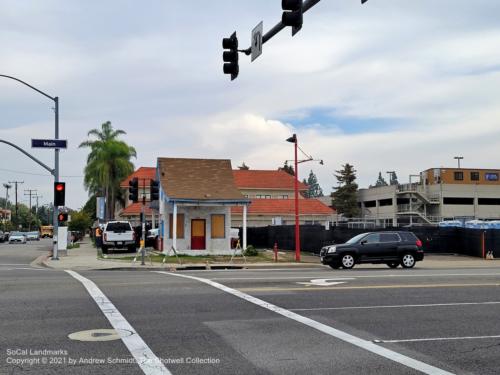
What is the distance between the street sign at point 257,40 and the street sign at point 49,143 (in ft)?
63.5

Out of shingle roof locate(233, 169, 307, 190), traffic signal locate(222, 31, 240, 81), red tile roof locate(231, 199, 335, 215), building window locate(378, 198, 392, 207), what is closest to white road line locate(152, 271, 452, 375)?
traffic signal locate(222, 31, 240, 81)

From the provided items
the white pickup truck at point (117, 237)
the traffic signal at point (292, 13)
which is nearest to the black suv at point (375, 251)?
the traffic signal at point (292, 13)

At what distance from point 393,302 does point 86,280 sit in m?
8.90

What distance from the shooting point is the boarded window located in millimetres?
35562

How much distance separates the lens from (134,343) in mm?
8359

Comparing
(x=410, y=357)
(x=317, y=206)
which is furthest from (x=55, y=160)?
(x=317, y=206)

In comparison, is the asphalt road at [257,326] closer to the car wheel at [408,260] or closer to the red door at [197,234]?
the car wheel at [408,260]

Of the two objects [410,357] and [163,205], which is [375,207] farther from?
[410,357]

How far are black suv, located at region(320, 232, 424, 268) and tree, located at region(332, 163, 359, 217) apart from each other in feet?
229

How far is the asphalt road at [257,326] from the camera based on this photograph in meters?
7.34

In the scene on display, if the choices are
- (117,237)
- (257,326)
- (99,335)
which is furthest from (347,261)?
(117,237)

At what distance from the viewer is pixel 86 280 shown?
17.0m

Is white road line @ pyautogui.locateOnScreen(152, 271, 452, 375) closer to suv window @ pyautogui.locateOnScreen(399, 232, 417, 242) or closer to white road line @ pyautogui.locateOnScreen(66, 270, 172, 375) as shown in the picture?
white road line @ pyautogui.locateOnScreen(66, 270, 172, 375)

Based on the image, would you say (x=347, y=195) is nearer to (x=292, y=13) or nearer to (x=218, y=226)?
(x=218, y=226)
